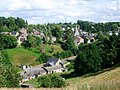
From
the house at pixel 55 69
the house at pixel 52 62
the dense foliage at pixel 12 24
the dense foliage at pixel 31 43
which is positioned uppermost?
the dense foliage at pixel 12 24

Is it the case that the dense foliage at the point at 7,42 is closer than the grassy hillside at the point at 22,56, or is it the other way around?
the grassy hillside at the point at 22,56

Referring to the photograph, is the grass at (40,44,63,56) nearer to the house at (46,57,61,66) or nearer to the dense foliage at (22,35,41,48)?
the dense foliage at (22,35,41,48)

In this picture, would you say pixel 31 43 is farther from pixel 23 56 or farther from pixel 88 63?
pixel 88 63

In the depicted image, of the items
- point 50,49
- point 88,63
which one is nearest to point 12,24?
point 50,49

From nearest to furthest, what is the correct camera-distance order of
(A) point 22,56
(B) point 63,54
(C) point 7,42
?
(A) point 22,56, (C) point 7,42, (B) point 63,54

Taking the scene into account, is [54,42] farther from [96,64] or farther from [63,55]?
[96,64]

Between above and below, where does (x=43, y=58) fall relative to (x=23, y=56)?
below

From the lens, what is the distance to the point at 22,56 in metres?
93.4

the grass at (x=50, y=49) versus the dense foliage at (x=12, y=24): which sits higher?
the dense foliage at (x=12, y=24)

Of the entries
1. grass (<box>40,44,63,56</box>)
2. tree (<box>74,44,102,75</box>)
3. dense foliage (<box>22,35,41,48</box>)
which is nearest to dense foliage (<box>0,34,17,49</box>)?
dense foliage (<box>22,35,41,48</box>)

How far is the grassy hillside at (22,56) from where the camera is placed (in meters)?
91.3

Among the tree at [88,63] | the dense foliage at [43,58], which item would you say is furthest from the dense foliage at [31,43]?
the tree at [88,63]

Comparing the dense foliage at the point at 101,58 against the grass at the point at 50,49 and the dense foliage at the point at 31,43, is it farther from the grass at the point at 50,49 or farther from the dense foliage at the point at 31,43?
the dense foliage at the point at 31,43

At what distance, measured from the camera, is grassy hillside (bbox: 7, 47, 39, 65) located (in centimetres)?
9134
